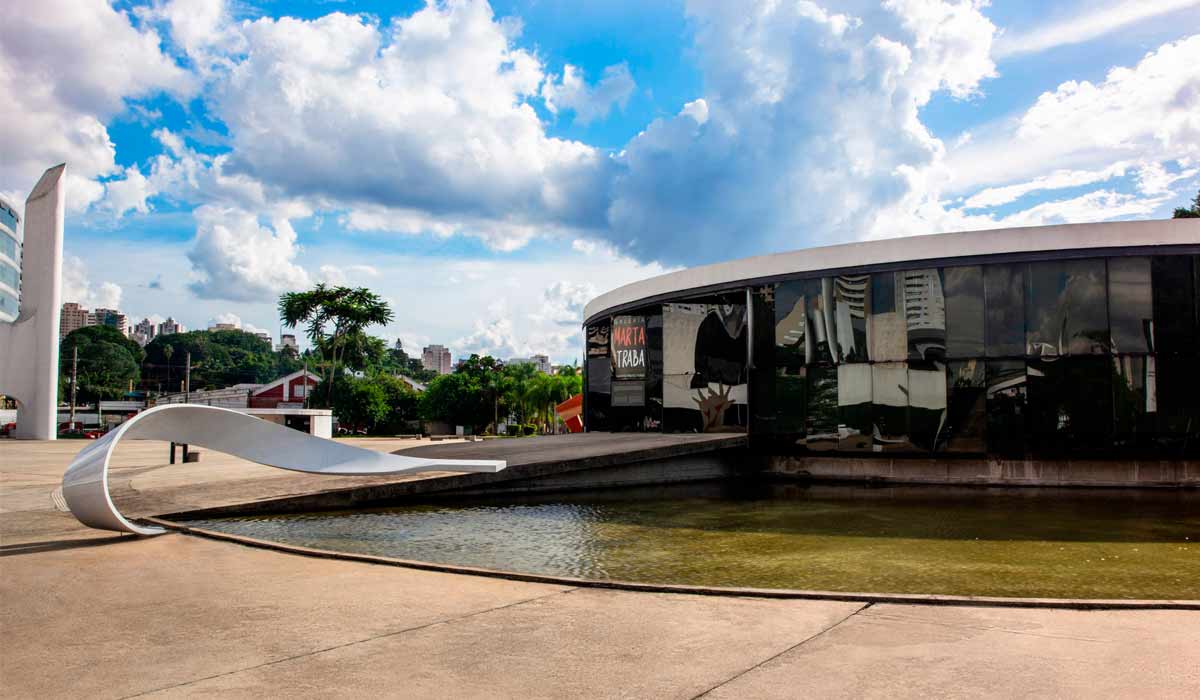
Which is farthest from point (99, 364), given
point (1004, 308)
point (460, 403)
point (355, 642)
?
point (355, 642)

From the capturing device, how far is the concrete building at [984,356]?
19.0 meters

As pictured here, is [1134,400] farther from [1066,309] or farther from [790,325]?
[790,325]

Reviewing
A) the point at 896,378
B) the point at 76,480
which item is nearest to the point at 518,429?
the point at 896,378

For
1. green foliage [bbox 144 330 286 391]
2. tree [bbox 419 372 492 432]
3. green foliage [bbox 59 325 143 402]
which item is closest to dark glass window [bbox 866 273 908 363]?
tree [bbox 419 372 492 432]

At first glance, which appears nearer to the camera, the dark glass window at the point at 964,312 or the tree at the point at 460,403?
the dark glass window at the point at 964,312

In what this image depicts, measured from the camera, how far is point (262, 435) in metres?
12.2

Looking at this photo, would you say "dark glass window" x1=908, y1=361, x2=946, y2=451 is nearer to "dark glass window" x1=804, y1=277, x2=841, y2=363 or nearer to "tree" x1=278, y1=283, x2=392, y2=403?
"dark glass window" x1=804, y1=277, x2=841, y2=363

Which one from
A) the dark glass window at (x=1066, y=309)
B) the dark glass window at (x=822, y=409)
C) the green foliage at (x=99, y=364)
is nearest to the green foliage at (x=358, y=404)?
the green foliage at (x=99, y=364)

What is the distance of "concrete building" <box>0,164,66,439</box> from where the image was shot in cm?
3747

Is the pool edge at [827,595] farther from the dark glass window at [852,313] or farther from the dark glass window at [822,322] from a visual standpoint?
the dark glass window at [822,322]

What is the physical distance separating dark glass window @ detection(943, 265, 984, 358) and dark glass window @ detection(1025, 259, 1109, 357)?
108 cm

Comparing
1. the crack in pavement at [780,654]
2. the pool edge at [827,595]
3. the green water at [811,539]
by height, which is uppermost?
the crack in pavement at [780,654]

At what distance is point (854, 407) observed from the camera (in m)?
21.5

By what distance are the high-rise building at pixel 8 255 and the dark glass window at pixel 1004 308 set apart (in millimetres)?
63452
